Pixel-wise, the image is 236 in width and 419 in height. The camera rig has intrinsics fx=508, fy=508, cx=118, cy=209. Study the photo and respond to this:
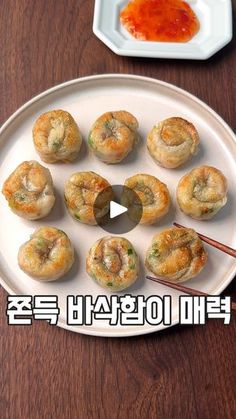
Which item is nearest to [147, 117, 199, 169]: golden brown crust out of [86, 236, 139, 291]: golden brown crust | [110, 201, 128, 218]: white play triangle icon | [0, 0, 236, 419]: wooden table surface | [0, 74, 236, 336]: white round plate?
[0, 74, 236, 336]: white round plate

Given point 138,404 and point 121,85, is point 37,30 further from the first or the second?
point 138,404

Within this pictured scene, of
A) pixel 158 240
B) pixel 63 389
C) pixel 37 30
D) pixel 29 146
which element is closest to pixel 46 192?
pixel 29 146

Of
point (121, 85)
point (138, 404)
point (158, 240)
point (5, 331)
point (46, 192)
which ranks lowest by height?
point (138, 404)

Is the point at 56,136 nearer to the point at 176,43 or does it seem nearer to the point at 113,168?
the point at 113,168

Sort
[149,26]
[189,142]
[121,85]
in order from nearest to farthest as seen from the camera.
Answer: [189,142] < [121,85] < [149,26]

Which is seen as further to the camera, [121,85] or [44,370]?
[121,85]

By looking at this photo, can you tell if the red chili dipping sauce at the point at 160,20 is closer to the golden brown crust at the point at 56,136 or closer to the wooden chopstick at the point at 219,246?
the golden brown crust at the point at 56,136
